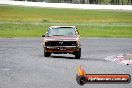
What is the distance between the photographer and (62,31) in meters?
23.6

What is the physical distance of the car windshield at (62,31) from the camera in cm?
2341

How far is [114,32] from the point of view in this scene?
180 feet

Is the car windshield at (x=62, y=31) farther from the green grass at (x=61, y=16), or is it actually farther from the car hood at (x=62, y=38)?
the green grass at (x=61, y=16)

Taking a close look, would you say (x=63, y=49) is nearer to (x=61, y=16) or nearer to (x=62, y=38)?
(x=62, y=38)

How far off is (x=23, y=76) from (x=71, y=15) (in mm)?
65197

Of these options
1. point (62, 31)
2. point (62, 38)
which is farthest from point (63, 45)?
point (62, 31)

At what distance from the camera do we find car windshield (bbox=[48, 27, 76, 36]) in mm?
23406

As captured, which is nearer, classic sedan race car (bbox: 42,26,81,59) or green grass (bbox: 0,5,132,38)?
classic sedan race car (bbox: 42,26,81,59)

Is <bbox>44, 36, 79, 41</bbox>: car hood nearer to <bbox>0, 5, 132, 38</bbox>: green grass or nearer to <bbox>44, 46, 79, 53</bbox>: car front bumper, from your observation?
<bbox>44, 46, 79, 53</bbox>: car front bumper

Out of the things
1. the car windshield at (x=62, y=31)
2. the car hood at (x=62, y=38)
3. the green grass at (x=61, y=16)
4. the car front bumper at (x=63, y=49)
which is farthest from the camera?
the green grass at (x=61, y=16)

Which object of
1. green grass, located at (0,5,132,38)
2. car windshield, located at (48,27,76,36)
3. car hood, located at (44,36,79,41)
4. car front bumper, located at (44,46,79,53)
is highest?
car windshield, located at (48,27,76,36)

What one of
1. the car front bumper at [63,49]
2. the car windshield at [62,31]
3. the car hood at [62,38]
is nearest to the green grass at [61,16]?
the car windshield at [62,31]

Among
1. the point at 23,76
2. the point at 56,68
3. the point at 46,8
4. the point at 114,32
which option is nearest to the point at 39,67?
the point at 56,68

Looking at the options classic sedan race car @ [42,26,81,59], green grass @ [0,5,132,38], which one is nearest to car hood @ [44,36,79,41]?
classic sedan race car @ [42,26,81,59]
